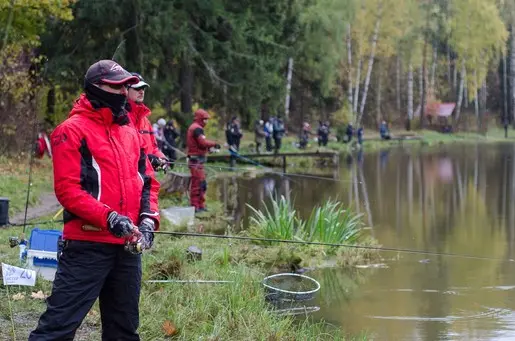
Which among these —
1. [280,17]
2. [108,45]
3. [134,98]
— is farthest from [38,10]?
[134,98]

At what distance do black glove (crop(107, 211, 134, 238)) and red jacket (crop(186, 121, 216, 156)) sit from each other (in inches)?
385

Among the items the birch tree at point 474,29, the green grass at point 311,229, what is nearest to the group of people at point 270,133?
the green grass at point 311,229

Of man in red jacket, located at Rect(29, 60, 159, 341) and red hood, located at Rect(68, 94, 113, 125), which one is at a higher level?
red hood, located at Rect(68, 94, 113, 125)

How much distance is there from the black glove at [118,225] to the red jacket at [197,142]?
32.1 ft

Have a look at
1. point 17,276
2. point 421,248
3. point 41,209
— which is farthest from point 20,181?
point 17,276

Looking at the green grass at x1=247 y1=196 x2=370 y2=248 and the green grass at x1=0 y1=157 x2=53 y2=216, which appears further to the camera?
the green grass at x1=0 y1=157 x2=53 y2=216

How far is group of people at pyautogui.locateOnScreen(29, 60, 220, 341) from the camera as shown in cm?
437

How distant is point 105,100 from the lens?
14.9 ft

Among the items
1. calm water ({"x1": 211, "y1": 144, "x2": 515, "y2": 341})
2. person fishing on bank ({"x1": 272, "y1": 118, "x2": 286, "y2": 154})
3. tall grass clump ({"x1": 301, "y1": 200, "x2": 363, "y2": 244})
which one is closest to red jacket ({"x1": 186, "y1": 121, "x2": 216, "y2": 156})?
calm water ({"x1": 211, "y1": 144, "x2": 515, "y2": 341})

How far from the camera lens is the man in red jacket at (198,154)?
14.2m

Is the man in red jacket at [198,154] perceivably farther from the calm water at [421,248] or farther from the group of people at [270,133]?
the group of people at [270,133]

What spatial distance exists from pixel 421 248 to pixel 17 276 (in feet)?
22.4

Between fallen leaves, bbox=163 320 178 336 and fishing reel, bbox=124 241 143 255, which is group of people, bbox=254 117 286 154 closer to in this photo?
fallen leaves, bbox=163 320 178 336

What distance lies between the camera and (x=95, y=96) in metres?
4.54
